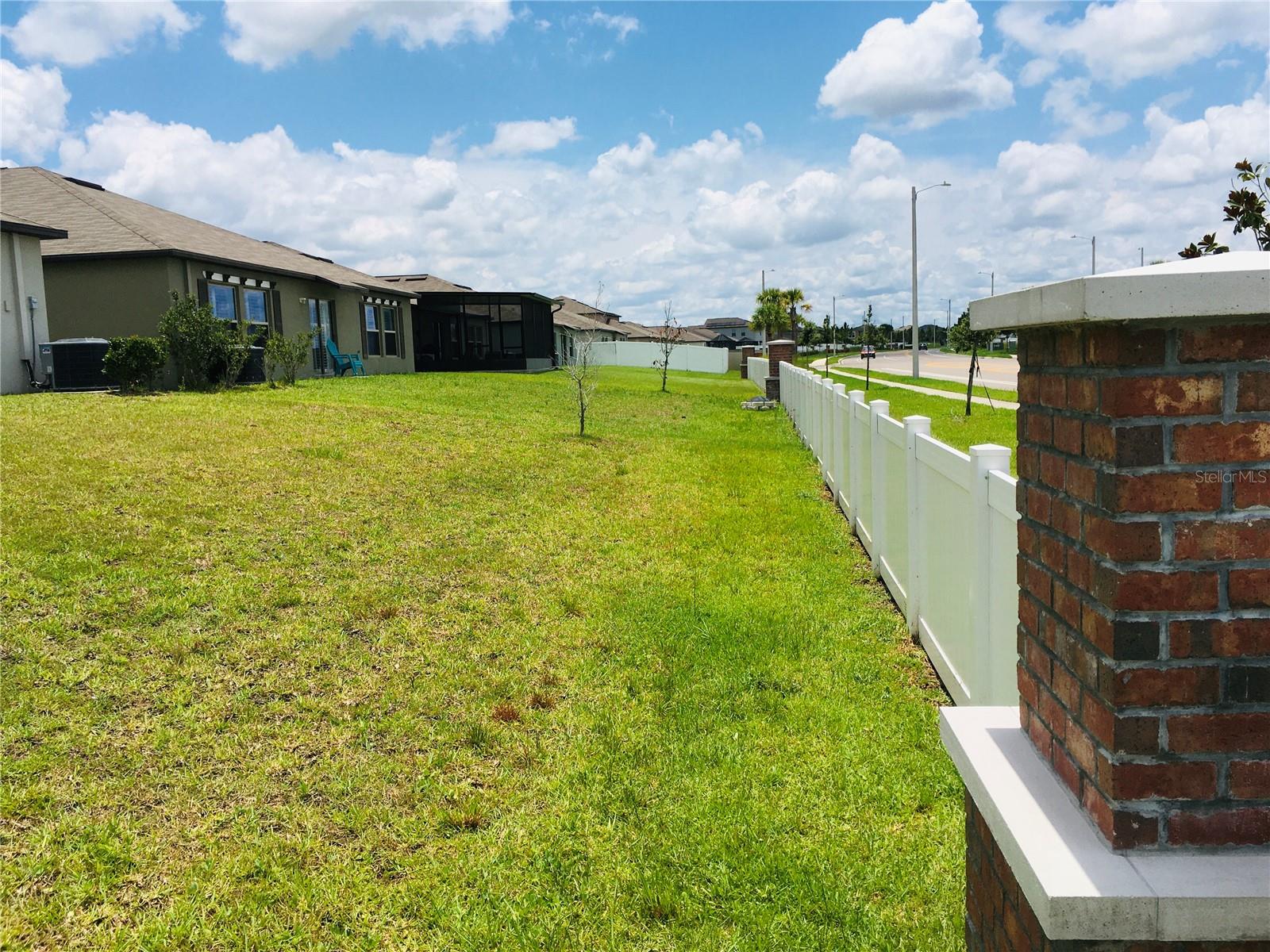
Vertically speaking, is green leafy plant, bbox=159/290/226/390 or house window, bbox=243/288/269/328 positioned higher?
house window, bbox=243/288/269/328

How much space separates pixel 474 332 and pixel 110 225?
62.8ft

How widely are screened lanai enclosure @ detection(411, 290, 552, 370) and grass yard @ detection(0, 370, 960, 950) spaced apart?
28827 mm

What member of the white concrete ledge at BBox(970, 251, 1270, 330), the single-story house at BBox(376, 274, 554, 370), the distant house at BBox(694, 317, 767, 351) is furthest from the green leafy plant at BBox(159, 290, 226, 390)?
the distant house at BBox(694, 317, 767, 351)

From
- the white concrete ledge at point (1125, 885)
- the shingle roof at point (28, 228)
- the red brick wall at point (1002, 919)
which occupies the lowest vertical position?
the red brick wall at point (1002, 919)

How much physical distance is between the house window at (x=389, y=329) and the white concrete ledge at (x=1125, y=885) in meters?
33.4

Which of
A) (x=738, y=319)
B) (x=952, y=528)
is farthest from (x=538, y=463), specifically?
(x=738, y=319)

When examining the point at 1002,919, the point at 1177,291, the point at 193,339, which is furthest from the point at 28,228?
the point at 1177,291

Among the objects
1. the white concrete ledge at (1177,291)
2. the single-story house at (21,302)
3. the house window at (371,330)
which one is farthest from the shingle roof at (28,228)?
the white concrete ledge at (1177,291)

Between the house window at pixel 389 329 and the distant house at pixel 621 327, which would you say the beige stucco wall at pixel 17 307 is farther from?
the distant house at pixel 621 327

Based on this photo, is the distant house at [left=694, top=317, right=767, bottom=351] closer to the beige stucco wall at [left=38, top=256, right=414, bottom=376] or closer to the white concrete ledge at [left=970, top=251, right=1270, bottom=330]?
the beige stucco wall at [left=38, top=256, right=414, bottom=376]

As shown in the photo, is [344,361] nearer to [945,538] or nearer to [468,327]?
[468,327]

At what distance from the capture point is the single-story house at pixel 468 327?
38656 millimetres

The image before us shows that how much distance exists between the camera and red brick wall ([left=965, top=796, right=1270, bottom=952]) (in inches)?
73.2

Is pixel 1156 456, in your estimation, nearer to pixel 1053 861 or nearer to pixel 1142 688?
pixel 1142 688
